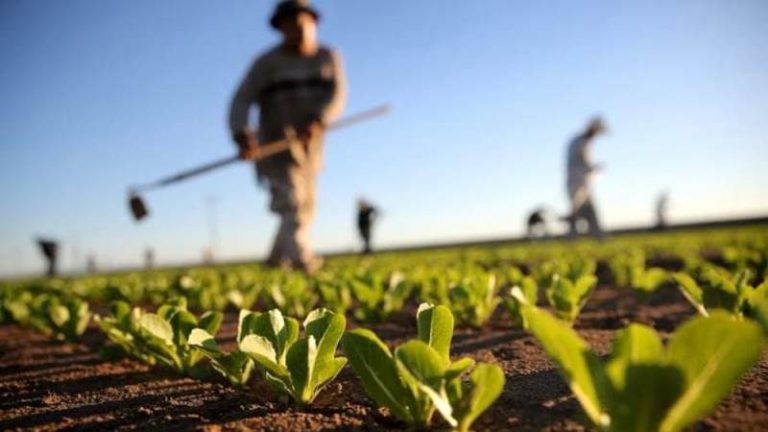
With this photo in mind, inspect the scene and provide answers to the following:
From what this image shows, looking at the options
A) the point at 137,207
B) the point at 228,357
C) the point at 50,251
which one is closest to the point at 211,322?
the point at 228,357

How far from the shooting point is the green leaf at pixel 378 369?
1.08 m

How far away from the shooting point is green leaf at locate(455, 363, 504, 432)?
38.6 inches

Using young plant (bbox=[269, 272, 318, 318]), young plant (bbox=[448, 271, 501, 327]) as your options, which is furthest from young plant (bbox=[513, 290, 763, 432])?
young plant (bbox=[269, 272, 318, 318])

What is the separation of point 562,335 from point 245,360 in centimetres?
100

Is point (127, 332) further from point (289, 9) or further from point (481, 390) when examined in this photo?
point (289, 9)

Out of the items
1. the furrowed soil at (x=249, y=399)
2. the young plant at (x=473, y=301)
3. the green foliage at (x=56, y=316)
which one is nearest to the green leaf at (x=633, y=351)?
the furrowed soil at (x=249, y=399)

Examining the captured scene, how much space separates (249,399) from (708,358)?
1.17 metres

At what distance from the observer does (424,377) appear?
39.5 inches

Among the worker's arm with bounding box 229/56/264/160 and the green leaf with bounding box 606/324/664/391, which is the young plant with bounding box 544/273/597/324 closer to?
the green leaf with bounding box 606/324/664/391

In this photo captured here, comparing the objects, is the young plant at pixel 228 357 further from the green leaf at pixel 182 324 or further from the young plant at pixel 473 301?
the young plant at pixel 473 301

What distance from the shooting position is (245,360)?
145 cm

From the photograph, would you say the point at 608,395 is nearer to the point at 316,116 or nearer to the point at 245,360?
the point at 245,360

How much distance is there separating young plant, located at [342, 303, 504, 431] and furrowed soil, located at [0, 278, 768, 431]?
109 mm

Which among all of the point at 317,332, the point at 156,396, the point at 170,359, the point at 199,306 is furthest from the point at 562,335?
the point at 199,306
